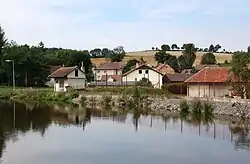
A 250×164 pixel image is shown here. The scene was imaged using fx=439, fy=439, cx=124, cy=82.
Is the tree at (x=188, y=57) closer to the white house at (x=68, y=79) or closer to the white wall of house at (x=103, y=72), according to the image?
the white wall of house at (x=103, y=72)

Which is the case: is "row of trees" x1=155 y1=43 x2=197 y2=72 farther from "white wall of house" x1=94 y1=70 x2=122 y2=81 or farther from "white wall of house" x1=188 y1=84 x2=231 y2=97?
"white wall of house" x1=188 y1=84 x2=231 y2=97

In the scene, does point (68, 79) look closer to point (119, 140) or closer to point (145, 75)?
point (145, 75)

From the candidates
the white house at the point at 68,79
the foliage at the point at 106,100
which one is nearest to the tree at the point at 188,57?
the white house at the point at 68,79

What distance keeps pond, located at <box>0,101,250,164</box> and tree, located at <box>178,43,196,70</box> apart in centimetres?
7361

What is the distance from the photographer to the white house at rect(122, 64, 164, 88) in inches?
2494

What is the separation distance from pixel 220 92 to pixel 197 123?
1187 centimetres

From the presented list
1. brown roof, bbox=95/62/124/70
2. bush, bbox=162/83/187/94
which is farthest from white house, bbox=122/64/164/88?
brown roof, bbox=95/62/124/70

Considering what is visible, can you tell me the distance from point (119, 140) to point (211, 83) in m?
20.4

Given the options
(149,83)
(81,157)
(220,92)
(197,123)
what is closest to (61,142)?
(81,157)

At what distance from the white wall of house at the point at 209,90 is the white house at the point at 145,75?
18.0 meters

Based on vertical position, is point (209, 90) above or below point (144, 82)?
below

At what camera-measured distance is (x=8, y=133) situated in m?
26.2

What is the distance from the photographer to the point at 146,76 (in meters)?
65.2

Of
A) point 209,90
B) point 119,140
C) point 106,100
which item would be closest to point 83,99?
point 106,100
